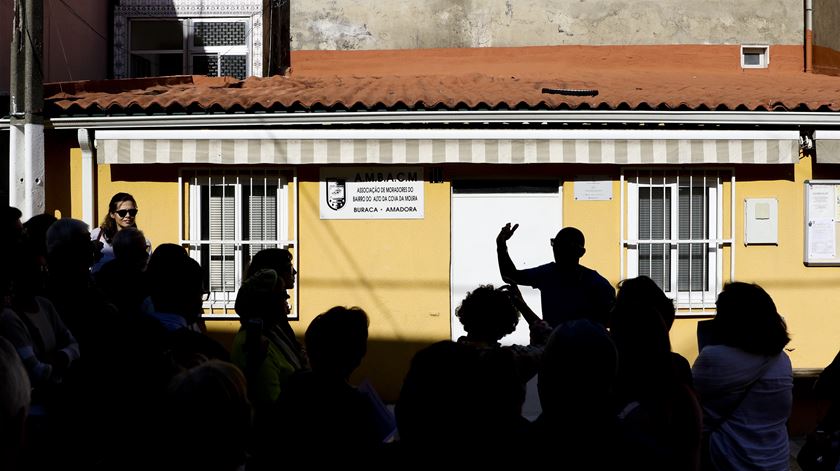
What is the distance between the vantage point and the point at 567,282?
5.98 meters

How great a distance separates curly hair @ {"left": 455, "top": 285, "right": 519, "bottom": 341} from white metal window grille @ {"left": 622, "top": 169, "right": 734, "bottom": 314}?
190 inches

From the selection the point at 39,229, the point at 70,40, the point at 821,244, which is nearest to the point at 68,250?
the point at 39,229

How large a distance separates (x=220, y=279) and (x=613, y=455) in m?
6.88

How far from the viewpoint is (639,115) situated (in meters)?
8.20

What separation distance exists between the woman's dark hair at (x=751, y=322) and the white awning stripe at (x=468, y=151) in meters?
4.52

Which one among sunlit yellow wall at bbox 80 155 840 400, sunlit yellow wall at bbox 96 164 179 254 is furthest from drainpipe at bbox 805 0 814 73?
sunlit yellow wall at bbox 96 164 179 254

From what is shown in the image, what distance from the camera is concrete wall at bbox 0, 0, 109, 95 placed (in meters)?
11.0

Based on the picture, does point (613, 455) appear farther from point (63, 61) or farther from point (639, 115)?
point (63, 61)

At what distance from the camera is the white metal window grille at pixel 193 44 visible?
48.3ft

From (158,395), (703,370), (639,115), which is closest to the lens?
(158,395)

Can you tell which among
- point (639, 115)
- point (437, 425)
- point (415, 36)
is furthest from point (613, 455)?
point (415, 36)

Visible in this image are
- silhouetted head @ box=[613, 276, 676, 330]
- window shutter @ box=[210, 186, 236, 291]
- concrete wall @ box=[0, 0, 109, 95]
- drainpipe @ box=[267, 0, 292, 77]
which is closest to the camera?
silhouetted head @ box=[613, 276, 676, 330]

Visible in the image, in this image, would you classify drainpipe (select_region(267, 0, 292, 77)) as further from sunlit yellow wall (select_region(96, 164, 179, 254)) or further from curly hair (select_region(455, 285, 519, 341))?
curly hair (select_region(455, 285, 519, 341))

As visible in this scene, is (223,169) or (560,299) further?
(223,169)
